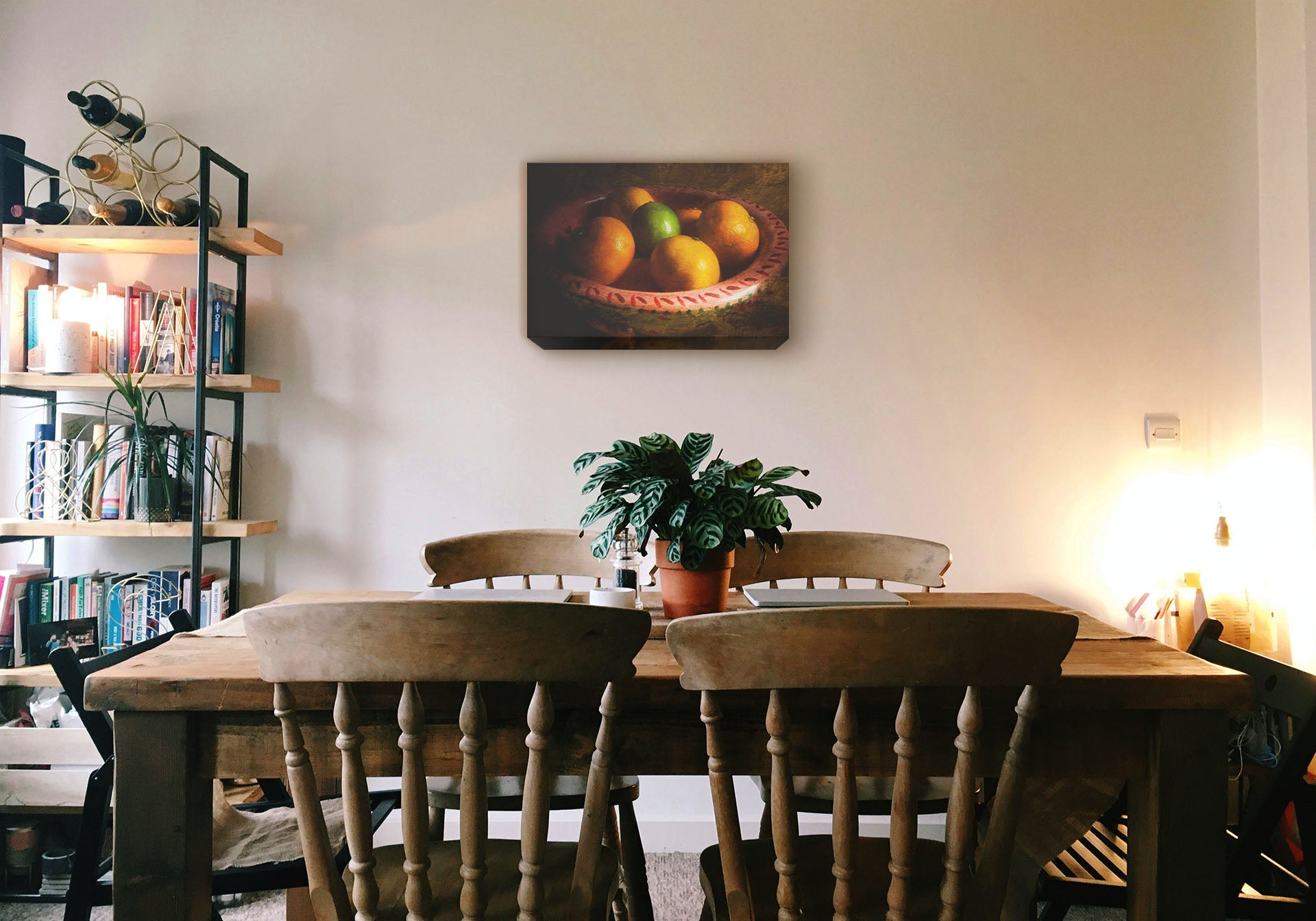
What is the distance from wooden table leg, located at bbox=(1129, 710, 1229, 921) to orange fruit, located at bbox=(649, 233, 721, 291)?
1758mm

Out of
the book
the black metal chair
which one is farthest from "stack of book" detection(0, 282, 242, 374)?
the black metal chair

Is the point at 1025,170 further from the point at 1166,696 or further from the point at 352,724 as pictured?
the point at 352,724

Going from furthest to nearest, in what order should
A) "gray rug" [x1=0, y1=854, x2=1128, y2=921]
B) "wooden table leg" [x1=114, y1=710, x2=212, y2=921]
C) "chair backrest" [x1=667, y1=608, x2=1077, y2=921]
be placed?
1. "gray rug" [x1=0, y1=854, x2=1128, y2=921]
2. "wooden table leg" [x1=114, y1=710, x2=212, y2=921]
3. "chair backrest" [x1=667, y1=608, x2=1077, y2=921]

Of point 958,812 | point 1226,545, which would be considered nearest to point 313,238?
point 958,812

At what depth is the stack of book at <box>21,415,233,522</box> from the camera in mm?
2361

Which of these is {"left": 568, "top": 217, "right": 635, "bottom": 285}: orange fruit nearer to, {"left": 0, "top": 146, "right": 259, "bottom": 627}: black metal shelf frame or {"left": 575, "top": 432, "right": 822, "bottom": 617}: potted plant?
{"left": 0, "top": 146, "right": 259, "bottom": 627}: black metal shelf frame

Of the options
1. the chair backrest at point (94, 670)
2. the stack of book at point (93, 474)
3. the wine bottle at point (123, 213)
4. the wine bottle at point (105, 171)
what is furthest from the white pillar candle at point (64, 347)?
the chair backrest at point (94, 670)

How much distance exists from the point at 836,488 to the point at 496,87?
5.29ft

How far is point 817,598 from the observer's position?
1.59 m

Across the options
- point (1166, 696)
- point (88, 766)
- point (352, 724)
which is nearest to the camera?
point (352, 724)

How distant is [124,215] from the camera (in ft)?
7.99

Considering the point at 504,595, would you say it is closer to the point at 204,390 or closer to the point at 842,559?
the point at 842,559

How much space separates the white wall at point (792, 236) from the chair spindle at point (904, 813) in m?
1.65

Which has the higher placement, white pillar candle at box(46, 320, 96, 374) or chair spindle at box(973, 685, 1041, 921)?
white pillar candle at box(46, 320, 96, 374)
